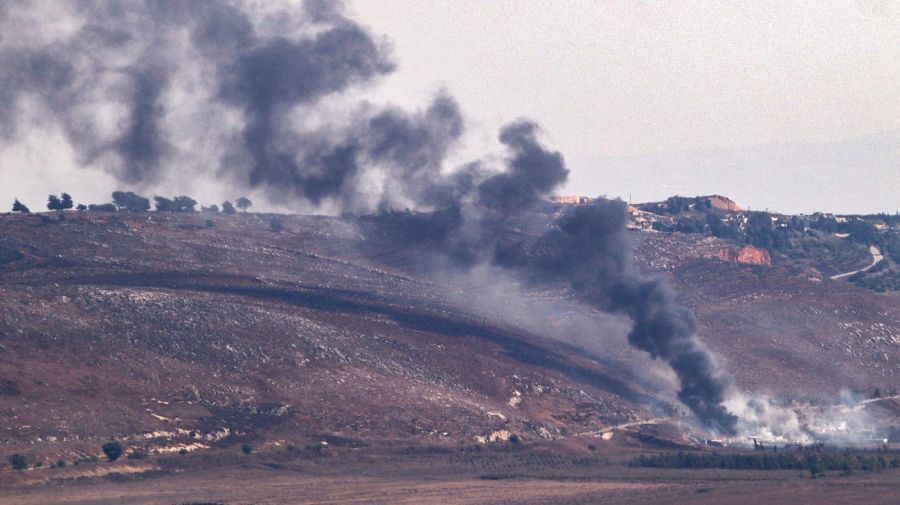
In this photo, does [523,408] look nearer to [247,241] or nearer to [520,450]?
[520,450]

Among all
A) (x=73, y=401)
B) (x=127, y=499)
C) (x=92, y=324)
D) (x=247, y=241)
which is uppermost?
(x=247, y=241)

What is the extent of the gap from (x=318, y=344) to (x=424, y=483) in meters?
41.5

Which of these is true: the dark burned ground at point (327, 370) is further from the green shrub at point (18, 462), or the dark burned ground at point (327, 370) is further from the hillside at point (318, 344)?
the green shrub at point (18, 462)

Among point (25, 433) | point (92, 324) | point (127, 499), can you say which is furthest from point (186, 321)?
point (127, 499)

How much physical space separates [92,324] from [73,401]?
20.1 metres

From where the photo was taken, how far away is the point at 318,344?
13838cm

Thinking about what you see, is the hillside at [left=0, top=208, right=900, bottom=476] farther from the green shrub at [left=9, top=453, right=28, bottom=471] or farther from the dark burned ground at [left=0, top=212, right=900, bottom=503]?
the green shrub at [left=9, top=453, right=28, bottom=471]

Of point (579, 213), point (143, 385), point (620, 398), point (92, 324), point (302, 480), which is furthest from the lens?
point (579, 213)

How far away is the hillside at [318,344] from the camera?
375 ft

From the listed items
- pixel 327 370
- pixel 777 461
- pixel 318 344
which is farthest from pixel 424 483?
pixel 318 344

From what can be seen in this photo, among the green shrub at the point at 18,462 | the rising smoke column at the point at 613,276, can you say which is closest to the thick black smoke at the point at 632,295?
the rising smoke column at the point at 613,276

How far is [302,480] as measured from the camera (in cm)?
10044

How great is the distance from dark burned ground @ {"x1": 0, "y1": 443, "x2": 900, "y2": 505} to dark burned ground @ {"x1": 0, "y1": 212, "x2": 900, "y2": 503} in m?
0.36

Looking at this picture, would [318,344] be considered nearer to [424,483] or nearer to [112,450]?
[112,450]
